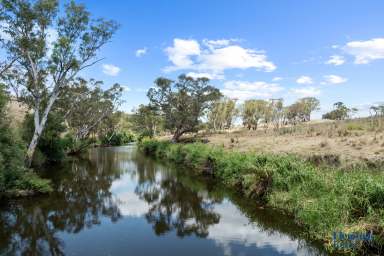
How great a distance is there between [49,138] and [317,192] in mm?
28104

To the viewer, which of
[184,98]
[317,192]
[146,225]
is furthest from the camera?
[184,98]

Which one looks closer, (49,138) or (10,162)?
(10,162)

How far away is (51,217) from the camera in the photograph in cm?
1417

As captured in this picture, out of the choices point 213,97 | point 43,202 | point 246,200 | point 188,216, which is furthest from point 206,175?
point 213,97

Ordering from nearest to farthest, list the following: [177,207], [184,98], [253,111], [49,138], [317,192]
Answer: [317,192]
[177,207]
[49,138]
[184,98]
[253,111]

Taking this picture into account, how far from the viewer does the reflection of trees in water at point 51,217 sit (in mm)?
10759

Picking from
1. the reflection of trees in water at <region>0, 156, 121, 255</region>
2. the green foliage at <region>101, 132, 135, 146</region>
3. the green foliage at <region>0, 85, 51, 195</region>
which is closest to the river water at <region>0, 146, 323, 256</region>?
the reflection of trees in water at <region>0, 156, 121, 255</region>

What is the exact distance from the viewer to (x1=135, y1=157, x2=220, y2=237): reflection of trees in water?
13.3 metres

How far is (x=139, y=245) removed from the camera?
36.1 ft

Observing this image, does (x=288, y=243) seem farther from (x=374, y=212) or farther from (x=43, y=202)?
(x=43, y=202)

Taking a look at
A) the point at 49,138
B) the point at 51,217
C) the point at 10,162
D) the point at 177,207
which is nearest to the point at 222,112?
the point at 49,138

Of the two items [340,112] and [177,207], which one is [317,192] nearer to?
[177,207]

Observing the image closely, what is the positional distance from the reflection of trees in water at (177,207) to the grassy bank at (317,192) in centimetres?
→ 271

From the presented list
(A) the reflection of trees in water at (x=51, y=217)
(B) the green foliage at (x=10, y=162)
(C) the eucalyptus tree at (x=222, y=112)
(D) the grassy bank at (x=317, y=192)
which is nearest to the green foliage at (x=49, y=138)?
(A) the reflection of trees in water at (x=51, y=217)
